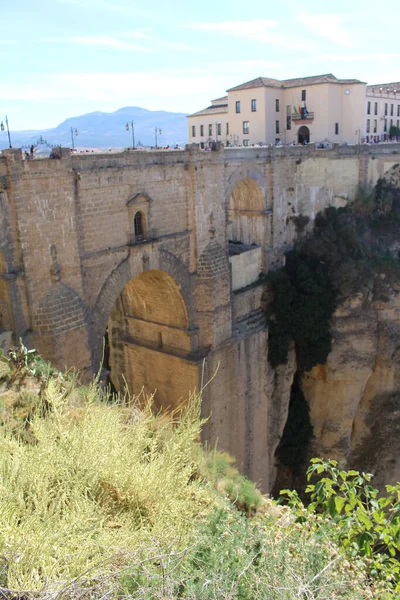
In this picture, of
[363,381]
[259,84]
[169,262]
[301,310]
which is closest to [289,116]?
[259,84]

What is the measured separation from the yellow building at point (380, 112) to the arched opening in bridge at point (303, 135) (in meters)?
3.87

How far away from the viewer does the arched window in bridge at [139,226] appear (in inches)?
568

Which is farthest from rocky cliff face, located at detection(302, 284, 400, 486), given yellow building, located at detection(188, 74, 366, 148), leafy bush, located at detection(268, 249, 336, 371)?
yellow building, located at detection(188, 74, 366, 148)

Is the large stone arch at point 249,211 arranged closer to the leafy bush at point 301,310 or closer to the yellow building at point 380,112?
the leafy bush at point 301,310

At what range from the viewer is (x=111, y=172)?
1306 cm

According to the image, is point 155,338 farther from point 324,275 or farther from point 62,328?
point 324,275

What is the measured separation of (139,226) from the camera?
14.6 meters

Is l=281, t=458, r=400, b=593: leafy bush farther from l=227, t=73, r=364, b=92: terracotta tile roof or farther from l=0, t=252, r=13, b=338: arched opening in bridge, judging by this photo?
l=227, t=73, r=364, b=92: terracotta tile roof

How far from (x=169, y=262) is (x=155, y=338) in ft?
10.4

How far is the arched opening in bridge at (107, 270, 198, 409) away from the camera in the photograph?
16625mm

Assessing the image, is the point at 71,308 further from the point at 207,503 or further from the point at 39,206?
the point at 207,503

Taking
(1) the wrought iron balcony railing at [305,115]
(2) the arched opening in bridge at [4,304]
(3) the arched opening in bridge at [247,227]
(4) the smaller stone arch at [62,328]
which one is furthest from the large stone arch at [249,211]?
(1) the wrought iron balcony railing at [305,115]

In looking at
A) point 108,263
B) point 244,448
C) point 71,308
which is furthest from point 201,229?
point 244,448

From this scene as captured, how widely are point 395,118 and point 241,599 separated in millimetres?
40204
